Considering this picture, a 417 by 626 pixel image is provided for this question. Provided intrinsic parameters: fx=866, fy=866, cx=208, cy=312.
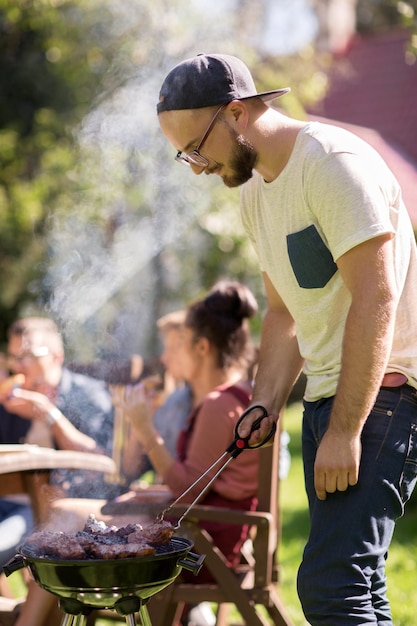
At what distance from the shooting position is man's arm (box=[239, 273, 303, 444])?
8.23 feet

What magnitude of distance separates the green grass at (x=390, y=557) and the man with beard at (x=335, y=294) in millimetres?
1873

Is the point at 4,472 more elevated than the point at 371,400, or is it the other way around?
the point at 371,400

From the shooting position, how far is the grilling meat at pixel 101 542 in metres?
1.97

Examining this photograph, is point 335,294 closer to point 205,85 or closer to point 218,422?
point 205,85

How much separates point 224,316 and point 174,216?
5.04 meters

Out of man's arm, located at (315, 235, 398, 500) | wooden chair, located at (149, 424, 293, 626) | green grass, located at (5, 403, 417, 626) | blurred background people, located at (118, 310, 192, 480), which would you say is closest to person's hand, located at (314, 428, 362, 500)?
man's arm, located at (315, 235, 398, 500)

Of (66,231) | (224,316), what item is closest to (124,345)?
(66,231)

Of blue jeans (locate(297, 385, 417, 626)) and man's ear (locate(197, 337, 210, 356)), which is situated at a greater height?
man's ear (locate(197, 337, 210, 356))

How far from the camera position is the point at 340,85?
525 inches

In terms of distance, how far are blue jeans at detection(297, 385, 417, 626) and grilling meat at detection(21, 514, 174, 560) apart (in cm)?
37

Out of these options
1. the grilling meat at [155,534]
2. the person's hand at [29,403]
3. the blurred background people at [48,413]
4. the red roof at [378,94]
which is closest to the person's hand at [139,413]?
the blurred background people at [48,413]

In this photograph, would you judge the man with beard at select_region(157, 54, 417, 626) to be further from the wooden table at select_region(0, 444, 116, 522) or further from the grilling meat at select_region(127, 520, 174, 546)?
the wooden table at select_region(0, 444, 116, 522)

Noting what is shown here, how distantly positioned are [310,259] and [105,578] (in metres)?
0.91

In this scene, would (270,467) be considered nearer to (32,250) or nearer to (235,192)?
(235,192)
